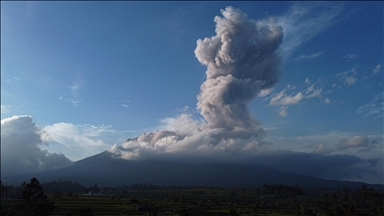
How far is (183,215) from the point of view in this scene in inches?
1949

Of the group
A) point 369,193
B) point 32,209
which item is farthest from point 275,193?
point 32,209

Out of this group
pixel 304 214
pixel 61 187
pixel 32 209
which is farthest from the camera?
pixel 61 187

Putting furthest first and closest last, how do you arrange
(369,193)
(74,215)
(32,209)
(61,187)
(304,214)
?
1. (61,187)
2. (369,193)
3. (304,214)
4. (74,215)
5. (32,209)

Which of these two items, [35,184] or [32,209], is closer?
[32,209]

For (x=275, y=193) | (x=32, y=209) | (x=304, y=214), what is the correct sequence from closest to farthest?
(x=32, y=209) → (x=304, y=214) → (x=275, y=193)

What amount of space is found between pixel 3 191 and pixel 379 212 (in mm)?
104598

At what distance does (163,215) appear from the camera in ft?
194

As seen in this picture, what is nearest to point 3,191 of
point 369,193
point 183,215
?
point 183,215

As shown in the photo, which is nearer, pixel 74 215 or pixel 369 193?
pixel 74 215

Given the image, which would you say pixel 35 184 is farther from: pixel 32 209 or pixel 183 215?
pixel 183 215

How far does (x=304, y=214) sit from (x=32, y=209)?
→ 164ft

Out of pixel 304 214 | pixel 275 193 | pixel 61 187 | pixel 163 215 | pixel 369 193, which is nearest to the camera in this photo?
pixel 163 215

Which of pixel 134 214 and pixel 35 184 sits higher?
pixel 35 184

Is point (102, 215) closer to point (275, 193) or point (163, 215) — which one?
point (163, 215)
